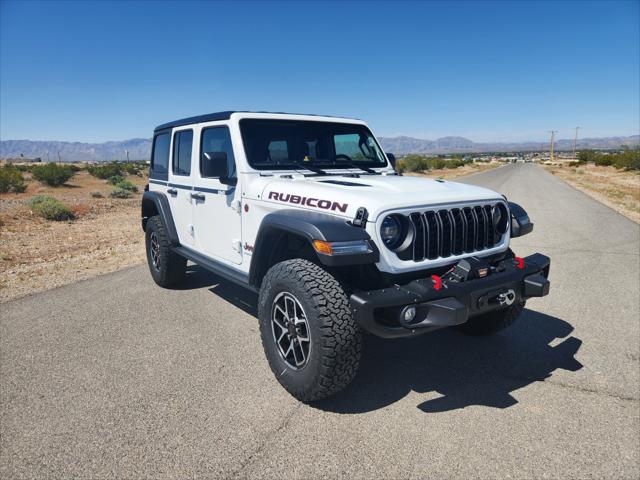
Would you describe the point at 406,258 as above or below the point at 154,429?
above

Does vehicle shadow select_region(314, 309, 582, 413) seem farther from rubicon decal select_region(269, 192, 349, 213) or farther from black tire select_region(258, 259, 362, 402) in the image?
rubicon decal select_region(269, 192, 349, 213)

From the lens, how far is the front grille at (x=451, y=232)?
10.1ft

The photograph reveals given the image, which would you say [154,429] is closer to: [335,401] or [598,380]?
[335,401]

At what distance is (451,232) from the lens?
3197mm

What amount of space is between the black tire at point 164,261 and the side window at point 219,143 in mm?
1440

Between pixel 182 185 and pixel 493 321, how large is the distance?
361cm

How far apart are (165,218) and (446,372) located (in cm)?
370

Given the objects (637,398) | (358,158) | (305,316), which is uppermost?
(358,158)

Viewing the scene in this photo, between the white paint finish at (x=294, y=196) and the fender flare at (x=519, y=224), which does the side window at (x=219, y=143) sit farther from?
the fender flare at (x=519, y=224)

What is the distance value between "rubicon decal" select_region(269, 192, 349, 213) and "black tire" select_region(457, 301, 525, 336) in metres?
1.82

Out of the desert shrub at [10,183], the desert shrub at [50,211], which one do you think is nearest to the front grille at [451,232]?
the desert shrub at [50,211]

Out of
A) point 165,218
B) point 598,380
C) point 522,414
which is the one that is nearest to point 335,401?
point 522,414

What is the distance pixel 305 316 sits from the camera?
9.51ft

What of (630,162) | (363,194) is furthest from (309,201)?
(630,162)
